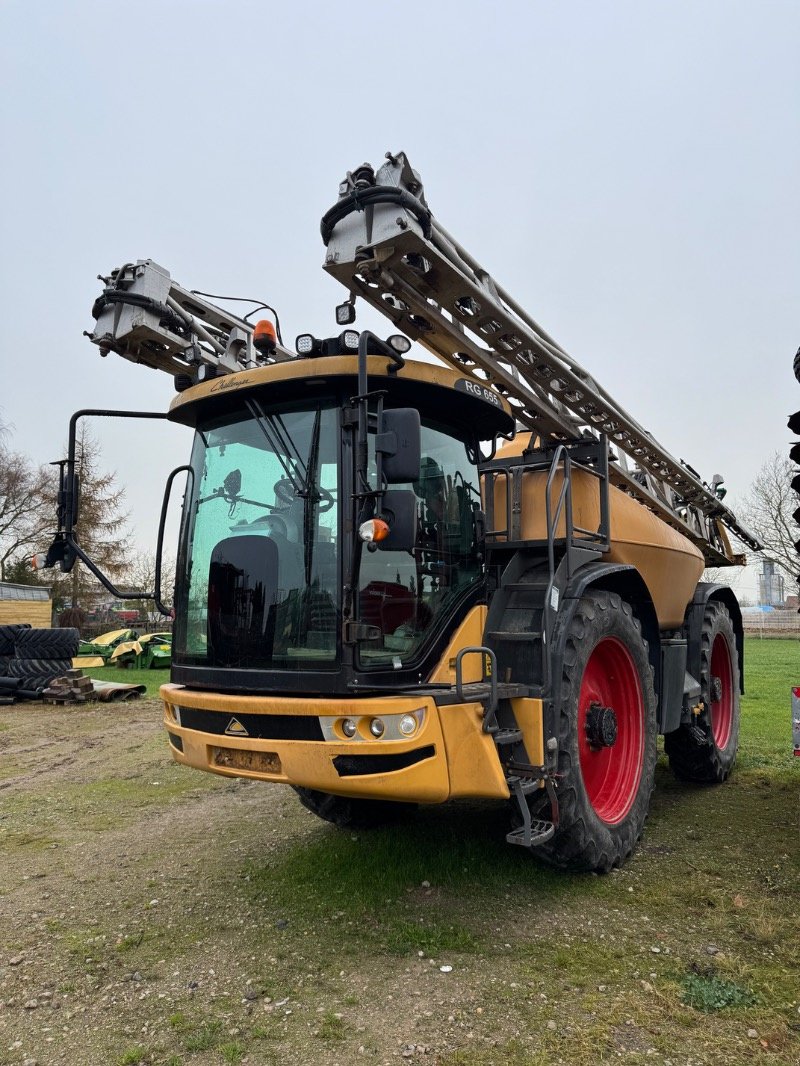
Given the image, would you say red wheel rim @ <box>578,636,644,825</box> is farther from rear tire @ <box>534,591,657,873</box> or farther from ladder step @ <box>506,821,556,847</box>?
ladder step @ <box>506,821,556,847</box>

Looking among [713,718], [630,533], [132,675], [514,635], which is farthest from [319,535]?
[132,675]

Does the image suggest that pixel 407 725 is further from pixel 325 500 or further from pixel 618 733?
pixel 618 733

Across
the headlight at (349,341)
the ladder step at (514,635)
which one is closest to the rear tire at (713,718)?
the ladder step at (514,635)

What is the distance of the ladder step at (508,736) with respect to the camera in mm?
3553

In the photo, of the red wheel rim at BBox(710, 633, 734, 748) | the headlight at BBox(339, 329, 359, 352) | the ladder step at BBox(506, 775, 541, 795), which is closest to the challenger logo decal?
the ladder step at BBox(506, 775, 541, 795)

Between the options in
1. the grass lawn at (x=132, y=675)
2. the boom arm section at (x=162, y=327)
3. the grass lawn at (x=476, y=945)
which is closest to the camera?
the grass lawn at (x=476, y=945)

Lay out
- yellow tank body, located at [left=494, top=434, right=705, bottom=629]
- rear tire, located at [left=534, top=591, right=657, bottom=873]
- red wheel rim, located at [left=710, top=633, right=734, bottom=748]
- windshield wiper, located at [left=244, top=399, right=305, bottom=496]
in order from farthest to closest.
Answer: red wheel rim, located at [left=710, top=633, right=734, bottom=748]
yellow tank body, located at [left=494, top=434, right=705, bottom=629]
rear tire, located at [left=534, top=591, right=657, bottom=873]
windshield wiper, located at [left=244, top=399, right=305, bottom=496]

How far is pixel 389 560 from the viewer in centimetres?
356

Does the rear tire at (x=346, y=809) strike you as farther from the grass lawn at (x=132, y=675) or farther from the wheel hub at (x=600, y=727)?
the grass lawn at (x=132, y=675)

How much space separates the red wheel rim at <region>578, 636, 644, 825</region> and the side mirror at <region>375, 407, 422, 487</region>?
6.33 ft

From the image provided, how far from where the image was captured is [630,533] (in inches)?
198

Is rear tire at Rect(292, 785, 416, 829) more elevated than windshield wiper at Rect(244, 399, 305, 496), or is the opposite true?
windshield wiper at Rect(244, 399, 305, 496)

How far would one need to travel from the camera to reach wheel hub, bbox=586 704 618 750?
169 inches

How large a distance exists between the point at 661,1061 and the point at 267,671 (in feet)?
7.02
